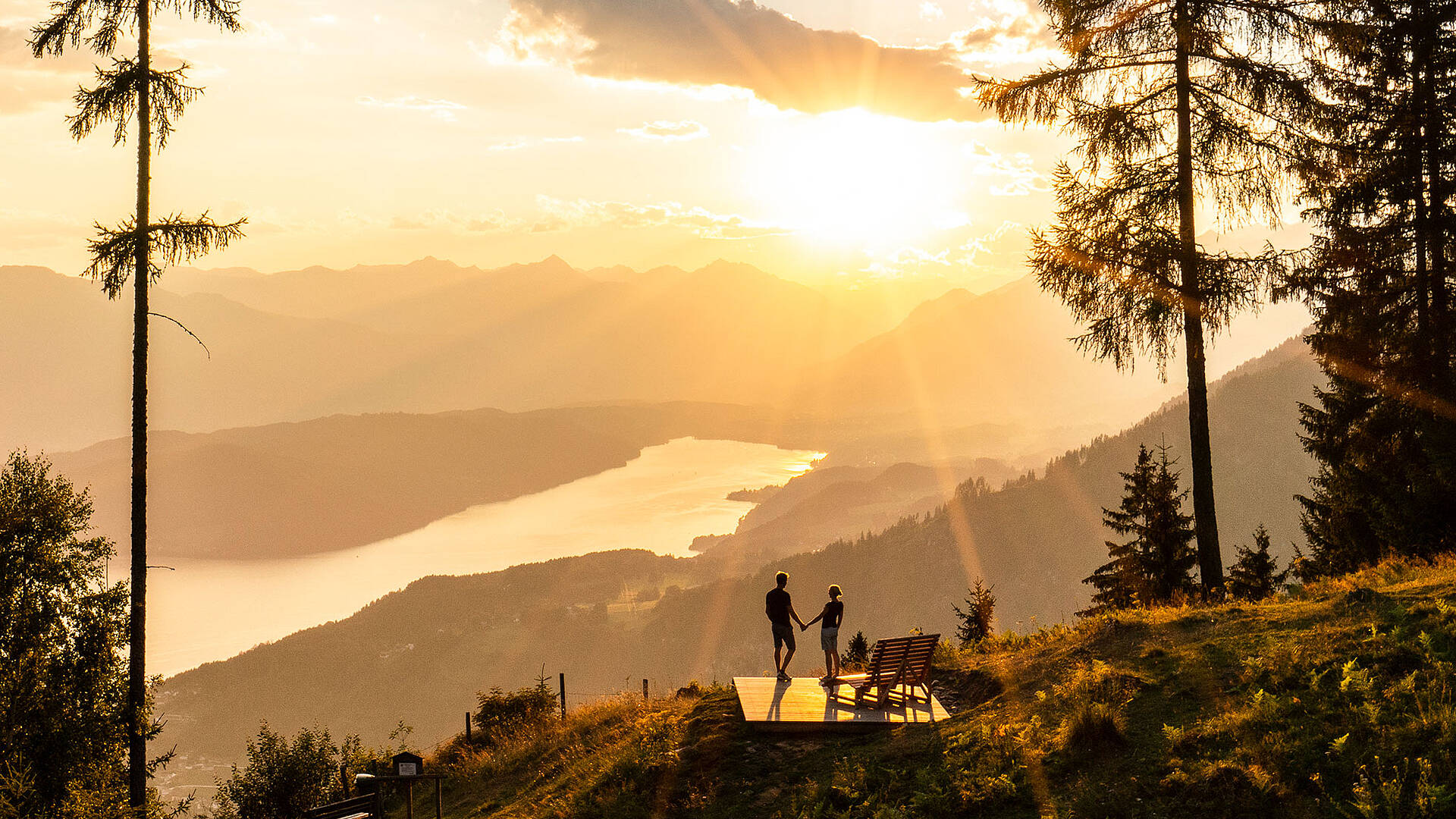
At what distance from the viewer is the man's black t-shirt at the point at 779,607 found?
13859 mm

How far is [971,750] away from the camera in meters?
9.34

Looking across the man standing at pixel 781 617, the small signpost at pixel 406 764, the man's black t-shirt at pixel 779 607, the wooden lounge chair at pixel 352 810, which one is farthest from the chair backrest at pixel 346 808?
the man's black t-shirt at pixel 779 607

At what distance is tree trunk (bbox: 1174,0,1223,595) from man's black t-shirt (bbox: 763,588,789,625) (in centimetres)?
742

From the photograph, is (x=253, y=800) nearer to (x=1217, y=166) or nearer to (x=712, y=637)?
(x=1217, y=166)

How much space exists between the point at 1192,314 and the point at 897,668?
27.6 feet

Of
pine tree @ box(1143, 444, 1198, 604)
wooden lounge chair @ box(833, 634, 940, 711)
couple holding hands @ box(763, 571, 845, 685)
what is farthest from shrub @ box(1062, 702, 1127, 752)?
pine tree @ box(1143, 444, 1198, 604)

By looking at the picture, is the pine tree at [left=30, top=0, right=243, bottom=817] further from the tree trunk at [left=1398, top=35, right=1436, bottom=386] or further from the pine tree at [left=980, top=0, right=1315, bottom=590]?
the tree trunk at [left=1398, top=35, right=1436, bottom=386]

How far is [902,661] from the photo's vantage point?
469 inches

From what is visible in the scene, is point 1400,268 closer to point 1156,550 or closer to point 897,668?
point 1156,550

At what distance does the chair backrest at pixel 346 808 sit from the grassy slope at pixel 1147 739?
2.12 m

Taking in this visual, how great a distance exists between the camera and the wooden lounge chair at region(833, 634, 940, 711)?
11.9m

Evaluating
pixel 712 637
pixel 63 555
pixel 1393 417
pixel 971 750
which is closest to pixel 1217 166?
pixel 1393 417

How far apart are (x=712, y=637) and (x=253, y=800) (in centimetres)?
16765

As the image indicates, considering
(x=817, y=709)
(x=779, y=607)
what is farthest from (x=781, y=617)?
(x=817, y=709)
